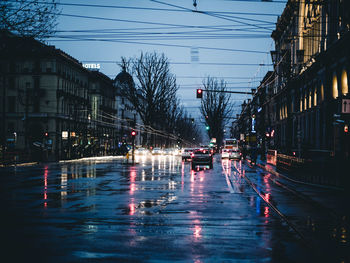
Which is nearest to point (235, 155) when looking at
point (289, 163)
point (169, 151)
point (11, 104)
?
point (169, 151)

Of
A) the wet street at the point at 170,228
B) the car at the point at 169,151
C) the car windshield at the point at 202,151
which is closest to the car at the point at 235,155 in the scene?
the car windshield at the point at 202,151

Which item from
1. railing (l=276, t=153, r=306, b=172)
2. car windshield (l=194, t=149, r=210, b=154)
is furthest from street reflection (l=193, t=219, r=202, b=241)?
car windshield (l=194, t=149, r=210, b=154)

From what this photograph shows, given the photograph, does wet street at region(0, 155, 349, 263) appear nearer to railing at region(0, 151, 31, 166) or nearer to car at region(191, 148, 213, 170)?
car at region(191, 148, 213, 170)

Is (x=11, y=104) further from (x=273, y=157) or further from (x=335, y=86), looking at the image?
(x=335, y=86)

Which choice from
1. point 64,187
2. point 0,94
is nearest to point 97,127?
point 0,94

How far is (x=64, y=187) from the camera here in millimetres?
21594

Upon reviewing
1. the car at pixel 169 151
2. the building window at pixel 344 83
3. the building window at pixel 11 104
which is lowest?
the car at pixel 169 151

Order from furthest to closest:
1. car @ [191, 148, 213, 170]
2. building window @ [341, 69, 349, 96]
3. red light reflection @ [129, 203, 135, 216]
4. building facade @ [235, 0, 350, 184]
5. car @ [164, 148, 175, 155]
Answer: car @ [164, 148, 175, 155], car @ [191, 148, 213, 170], building window @ [341, 69, 349, 96], building facade @ [235, 0, 350, 184], red light reflection @ [129, 203, 135, 216]

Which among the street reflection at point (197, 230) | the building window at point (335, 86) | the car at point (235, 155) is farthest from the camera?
the car at point (235, 155)

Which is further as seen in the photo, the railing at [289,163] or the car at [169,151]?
the car at [169,151]

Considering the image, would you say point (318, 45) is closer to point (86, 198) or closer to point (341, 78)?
point (341, 78)

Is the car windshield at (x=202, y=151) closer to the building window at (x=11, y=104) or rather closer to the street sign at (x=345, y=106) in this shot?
the street sign at (x=345, y=106)

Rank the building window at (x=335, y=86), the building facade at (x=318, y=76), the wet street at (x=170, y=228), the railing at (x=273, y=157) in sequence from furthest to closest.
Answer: the railing at (x=273, y=157), the building window at (x=335, y=86), the building facade at (x=318, y=76), the wet street at (x=170, y=228)

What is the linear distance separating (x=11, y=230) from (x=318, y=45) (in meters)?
42.8
